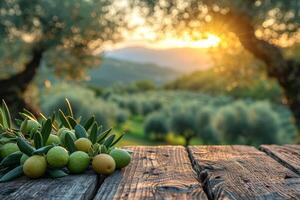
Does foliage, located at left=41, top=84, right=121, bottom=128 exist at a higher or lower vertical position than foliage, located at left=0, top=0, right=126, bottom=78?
lower

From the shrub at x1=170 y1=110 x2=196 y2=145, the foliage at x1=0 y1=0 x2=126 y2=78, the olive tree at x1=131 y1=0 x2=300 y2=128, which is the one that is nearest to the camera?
the olive tree at x1=131 y1=0 x2=300 y2=128

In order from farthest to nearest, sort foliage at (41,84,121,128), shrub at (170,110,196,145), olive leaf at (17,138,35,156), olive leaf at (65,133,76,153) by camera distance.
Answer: shrub at (170,110,196,145), foliage at (41,84,121,128), olive leaf at (65,133,76,153), olive leaf at (17,138,35,156)

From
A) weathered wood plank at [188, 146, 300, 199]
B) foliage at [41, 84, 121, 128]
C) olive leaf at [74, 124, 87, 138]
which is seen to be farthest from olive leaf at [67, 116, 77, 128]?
foliage at [41, 84, 121, 128]

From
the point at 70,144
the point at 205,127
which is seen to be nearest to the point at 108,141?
the point at 70,144

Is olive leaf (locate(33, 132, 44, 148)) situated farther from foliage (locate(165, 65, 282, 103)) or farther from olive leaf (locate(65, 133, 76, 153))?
foliage (locate(165, 65, 282, 103))

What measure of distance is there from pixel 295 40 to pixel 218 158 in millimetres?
13174

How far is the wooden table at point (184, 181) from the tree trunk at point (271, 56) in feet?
35.6

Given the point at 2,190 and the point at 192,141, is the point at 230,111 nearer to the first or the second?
the point at 192,141

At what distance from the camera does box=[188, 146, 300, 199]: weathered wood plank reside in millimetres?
1663

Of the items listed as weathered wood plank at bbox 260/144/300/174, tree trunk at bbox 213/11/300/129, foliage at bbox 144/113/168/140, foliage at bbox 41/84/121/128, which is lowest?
foliage at bbox 144/113/168/140

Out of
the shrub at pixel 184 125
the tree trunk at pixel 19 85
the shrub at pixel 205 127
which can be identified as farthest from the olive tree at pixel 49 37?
the shrub at pixel 184 125

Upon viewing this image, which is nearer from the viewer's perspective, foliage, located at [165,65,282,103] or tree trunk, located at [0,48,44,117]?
foliage, located at [165,65,282,103]

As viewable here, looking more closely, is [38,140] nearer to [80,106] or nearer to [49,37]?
[49,37]

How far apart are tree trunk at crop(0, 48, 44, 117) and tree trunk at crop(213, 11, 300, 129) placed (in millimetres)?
8964
